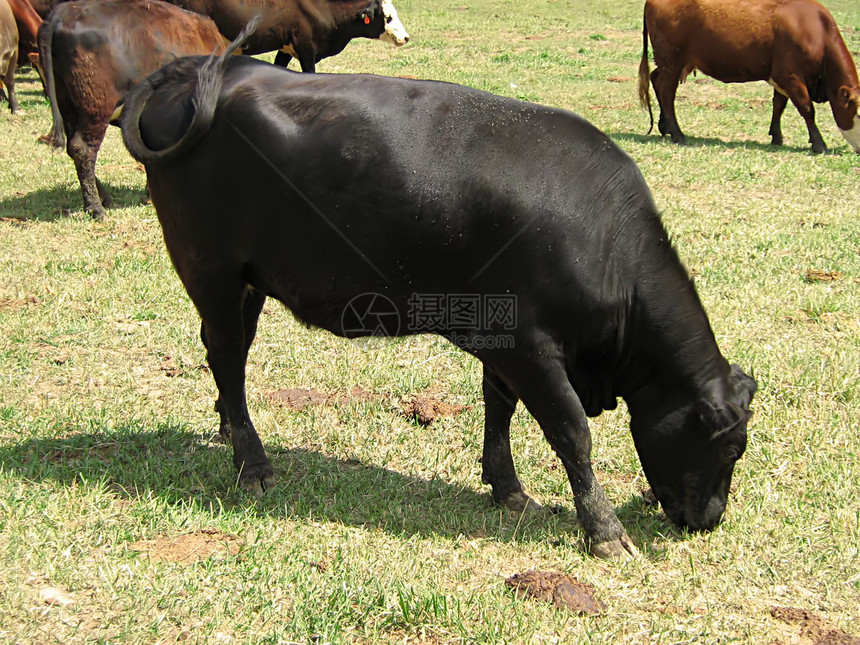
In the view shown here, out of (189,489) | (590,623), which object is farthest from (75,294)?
(590,623)

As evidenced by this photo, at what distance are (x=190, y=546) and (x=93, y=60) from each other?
5.61m

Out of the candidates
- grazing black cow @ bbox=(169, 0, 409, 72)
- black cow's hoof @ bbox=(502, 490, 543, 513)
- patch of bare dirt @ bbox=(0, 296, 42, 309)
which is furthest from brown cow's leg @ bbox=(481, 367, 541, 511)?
grazing black cow @ bbox=(169, 0, 409, 72)

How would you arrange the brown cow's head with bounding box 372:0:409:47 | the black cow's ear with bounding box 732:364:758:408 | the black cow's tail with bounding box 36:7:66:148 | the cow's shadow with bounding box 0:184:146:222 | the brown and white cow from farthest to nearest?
the brown cow's head with bounding box 372:0:409:47, the brown and white cow, the cow's shadow with bounding box 0:184:146:222, the black cow's tail with bounding box 36:7:66:148, the black cow's ear with bounding box 732:364:758:408

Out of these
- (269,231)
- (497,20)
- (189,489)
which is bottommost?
(497,20)

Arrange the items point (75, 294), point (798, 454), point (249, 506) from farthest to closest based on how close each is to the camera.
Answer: point (75, 294)
point (798, 454)
point (249, 506)

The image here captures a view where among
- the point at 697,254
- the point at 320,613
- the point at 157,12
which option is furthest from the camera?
the point at 157,12

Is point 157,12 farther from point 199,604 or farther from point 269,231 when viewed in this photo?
point 199,604

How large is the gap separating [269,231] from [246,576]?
1.34m

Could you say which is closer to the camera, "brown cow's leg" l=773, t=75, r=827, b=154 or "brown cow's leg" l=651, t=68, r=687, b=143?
"brown cow's leg" l=773, t=75, r=827, b=154

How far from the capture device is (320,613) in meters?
3.06

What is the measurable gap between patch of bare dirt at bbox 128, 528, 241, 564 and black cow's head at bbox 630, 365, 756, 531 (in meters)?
1.70

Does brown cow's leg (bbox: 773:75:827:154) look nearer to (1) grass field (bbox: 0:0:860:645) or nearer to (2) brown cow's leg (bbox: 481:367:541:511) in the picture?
(1) grass field (bbox: 0:0:860:645)

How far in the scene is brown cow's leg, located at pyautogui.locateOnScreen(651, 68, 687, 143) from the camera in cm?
1153

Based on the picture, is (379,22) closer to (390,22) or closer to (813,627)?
(390,22)
